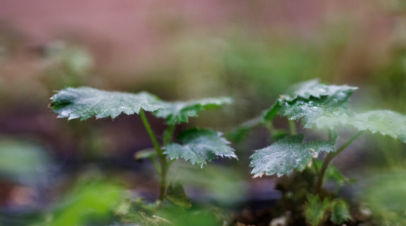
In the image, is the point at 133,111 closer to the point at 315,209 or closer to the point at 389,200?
the point at 315,209

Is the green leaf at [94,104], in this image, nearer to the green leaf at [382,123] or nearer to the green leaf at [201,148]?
the green leaf at [201,148]

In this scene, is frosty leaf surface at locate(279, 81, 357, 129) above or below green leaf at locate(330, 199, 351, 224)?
above

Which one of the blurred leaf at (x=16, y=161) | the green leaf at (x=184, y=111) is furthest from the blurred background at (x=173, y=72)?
the green leaf at (x=184, y=111)

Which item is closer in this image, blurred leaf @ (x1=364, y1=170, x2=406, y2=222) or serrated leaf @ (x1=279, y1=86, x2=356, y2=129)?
serrated leaf @ (x1=279, y1=86, x2=356, y2=129)

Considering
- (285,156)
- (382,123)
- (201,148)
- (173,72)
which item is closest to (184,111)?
(201,148)

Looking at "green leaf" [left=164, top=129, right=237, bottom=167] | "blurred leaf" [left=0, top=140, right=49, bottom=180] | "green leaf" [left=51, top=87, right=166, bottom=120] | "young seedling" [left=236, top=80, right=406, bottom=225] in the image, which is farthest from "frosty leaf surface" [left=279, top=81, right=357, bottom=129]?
"blurred leaf" [left=0, top=140, right=49, bottom=180]

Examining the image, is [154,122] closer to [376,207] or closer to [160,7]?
[160,7]

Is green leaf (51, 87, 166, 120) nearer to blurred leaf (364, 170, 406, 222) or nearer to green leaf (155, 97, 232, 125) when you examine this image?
green leaf (155, 97, 232, 125)
